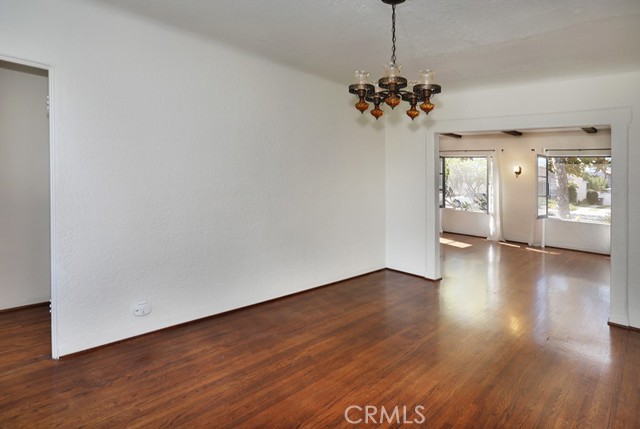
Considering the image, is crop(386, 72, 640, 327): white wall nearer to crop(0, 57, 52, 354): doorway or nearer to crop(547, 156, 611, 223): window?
crop(547, 156, 611, 223): window

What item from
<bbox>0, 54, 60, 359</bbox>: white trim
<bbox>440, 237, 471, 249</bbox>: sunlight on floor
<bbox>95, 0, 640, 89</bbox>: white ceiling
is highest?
<bbox>95, 0, 640, 89</bbox>: white ceiling

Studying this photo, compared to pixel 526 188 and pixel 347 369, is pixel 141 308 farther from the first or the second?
pixel 526 188

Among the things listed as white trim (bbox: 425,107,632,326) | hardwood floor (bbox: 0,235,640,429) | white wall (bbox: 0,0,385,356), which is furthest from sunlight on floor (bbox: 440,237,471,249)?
white wall (bbox: 0,0,385,356)

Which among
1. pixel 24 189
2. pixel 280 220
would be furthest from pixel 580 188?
pixel 24 189

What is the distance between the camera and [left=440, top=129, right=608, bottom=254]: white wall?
734 cm

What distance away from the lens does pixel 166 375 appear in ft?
8.89

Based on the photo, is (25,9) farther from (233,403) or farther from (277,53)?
Answer: (233,403)

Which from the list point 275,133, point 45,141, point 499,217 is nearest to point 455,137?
point 499,217

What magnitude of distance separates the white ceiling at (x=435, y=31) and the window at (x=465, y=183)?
17.7 feet

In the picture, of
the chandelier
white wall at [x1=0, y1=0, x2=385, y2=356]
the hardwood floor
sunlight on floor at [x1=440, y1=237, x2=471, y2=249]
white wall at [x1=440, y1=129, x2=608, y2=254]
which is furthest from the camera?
sunlight on floor at [x1=440, y1=237, x2=471, y2=249]

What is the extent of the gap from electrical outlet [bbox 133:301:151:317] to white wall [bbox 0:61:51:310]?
→ 1.73 metres

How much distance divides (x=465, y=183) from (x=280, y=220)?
6.75 metres

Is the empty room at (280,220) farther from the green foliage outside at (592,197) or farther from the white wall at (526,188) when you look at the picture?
the green foliage outside at (592,197)

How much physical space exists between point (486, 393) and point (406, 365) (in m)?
0.59
